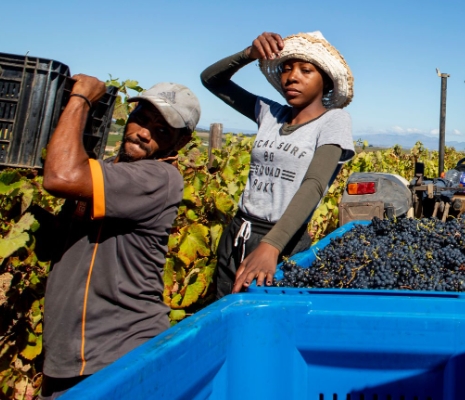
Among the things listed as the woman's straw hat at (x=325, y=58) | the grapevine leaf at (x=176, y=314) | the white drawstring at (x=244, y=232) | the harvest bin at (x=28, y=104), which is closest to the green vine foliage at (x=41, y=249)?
the grapevine leaf at (x=176, y=314)

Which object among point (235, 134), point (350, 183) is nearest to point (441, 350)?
point (350, 183)

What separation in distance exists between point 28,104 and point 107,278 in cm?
63

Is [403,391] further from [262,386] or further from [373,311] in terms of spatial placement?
Answer: [262,386]

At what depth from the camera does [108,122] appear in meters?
2.18

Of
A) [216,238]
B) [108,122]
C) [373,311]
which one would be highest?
[108,122]

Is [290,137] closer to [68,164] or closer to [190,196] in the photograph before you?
[68,164]

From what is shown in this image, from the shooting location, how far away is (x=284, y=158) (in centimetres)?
A: 233

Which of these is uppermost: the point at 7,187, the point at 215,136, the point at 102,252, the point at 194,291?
the point at 215,136

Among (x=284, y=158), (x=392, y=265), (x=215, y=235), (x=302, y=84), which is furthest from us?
(x=215, y=235)

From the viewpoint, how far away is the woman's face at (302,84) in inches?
95.2

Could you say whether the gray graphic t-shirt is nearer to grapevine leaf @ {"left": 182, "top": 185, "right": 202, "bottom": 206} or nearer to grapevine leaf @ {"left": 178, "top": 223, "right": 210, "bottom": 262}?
grapevine leaf @ {"left": 178, "top": 223, "right": 210, "bottom": 262}

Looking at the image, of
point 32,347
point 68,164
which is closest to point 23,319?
point 32,347

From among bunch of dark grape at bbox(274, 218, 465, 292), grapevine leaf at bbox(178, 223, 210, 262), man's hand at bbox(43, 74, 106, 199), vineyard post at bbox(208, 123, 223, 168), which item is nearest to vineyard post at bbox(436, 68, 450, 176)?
vineyard post at bbox(208, 123, 223, 168)

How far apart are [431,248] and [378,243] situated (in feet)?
0.68
